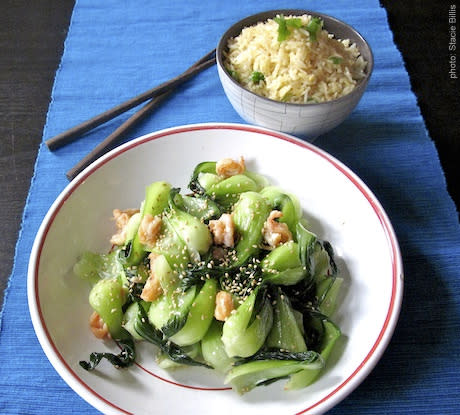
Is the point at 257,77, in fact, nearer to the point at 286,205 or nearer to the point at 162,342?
the point at 286,205

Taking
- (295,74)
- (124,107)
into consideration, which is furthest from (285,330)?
(124,107)

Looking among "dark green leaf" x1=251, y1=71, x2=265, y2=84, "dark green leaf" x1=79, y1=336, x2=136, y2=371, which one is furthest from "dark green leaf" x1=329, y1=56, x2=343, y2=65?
"dark green leaf" x1=79, y1=336, x2=136, y2=371

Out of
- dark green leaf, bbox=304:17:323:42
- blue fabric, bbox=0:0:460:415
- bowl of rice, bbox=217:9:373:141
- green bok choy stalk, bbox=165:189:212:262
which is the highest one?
dark green leaf, bbox=304:17:323:42

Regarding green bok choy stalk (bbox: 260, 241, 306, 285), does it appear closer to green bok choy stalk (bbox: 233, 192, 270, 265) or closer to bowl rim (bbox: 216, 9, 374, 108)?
green bok choy stalk (bbox: 233, 192, 270, 265)

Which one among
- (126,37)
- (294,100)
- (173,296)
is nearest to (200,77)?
(126,37)

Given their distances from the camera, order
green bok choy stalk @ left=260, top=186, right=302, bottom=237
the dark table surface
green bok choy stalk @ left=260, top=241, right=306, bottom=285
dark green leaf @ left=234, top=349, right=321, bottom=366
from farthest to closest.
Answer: the dark table surface, green bok choy stalk @ left=260, top=186, right=302, bottom=237, green bok choy stalk @ left=260, top=241, right=306, bottom=285, dark green leaf @ left=234, top=349, right=321, bottom=366

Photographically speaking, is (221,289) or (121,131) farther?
(121,131)

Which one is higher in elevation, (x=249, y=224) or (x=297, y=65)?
(x=297, y=65)
